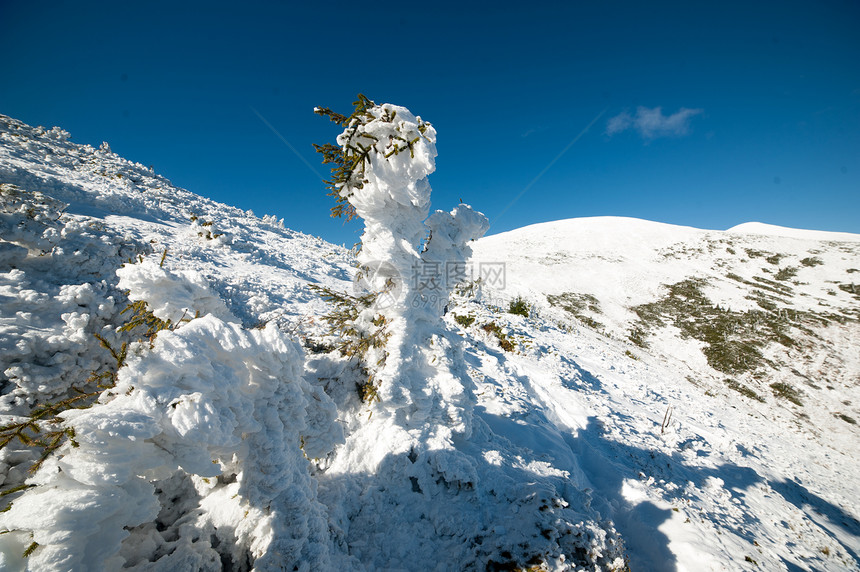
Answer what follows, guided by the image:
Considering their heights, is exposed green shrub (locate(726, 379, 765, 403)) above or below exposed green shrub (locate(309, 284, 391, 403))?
below

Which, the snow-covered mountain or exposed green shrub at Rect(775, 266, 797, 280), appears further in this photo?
exposed green shrub at Rect(775, 266, 797, 280)

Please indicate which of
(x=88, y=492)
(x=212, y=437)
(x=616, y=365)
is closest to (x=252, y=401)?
(x=212, y=437)

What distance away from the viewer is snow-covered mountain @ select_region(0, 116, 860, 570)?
9.18 feet

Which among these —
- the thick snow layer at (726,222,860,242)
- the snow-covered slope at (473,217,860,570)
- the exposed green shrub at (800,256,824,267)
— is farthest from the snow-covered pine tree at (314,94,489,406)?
the thick snow layer at (726,222,860,242)

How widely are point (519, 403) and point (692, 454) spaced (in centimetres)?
621

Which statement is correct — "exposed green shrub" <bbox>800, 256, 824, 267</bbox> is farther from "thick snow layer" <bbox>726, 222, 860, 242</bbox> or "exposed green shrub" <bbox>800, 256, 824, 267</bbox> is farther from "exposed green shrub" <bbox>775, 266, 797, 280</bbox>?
"thick snow layer" <bbox>726, 222, 860, 242</bbox>

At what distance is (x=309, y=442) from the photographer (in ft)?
14.9

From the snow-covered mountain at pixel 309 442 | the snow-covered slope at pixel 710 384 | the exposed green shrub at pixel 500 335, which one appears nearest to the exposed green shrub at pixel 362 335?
the snow-covered mountain at pixel 309 442

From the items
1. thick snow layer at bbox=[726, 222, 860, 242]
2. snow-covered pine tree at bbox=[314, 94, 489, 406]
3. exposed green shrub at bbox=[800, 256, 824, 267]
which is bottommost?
snow-covered pine tree at bbox=[314, 94, 489, 406]

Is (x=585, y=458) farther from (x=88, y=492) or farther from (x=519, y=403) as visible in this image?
(x=88, y=492)

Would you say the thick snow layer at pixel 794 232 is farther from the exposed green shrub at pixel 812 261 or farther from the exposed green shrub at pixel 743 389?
the exposed green shrub at pixel 743 389

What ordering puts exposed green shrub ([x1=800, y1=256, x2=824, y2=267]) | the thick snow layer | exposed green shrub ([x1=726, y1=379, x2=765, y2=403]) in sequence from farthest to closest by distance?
the thick snow layer
exposed green shrub ([x1=800, y1=256, x2=824, y2=267])
exposed green shrub ([x1=726, y1=379, x2=765, y2=403])

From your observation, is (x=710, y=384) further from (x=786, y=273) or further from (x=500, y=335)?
(x=786, y=273)

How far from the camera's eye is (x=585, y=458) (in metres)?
8.46
